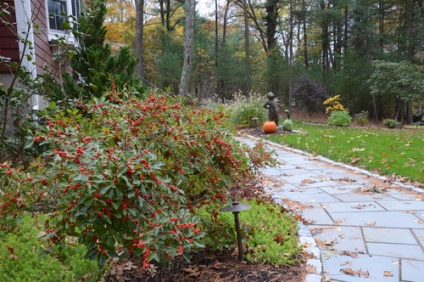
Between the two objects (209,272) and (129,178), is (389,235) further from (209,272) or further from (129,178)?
(129,178)

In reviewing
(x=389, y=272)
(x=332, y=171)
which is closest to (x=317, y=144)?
(x=332, y=171)

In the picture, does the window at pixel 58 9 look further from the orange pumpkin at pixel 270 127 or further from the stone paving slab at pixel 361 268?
the stone paving slab at pixel 361 268

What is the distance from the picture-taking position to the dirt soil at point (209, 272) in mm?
2168

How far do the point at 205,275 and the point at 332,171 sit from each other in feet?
12.2

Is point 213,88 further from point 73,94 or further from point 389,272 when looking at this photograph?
point 389,272

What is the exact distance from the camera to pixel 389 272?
2.23 m

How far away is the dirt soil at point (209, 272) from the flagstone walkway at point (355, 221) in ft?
0.52

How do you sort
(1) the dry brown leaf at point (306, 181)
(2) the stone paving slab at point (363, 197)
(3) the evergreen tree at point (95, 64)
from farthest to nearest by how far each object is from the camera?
(3) the evergreen tree at point (95, 64)
(1) the dry brown leaf at point (306, 181)
(2) the stone paving slab at point (363, 197)

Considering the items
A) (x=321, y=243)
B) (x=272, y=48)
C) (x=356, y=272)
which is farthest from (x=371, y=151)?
(x=272, y=48)

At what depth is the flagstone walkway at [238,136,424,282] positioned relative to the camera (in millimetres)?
2289

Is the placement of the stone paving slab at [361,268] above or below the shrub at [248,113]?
below

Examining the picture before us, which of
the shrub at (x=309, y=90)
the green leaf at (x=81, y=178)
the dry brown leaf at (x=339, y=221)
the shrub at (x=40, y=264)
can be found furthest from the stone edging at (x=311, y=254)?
the shrub at (x=309, y=90)

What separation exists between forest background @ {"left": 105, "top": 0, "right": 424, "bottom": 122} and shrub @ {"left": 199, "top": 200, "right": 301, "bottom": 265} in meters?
13.3

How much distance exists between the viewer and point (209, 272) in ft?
7.29
